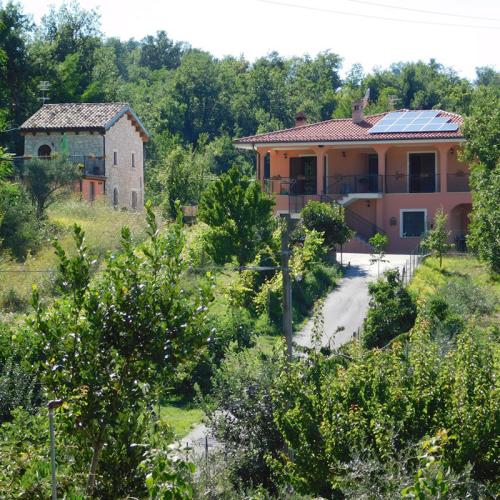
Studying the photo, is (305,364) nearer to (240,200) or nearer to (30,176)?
(240,200)

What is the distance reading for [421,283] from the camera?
30.7m

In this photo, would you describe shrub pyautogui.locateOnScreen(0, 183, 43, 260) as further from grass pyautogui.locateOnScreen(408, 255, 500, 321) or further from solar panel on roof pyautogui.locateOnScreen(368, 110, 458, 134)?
solar panel on roof pyautogui.locateOnScreen(368, 110, 458, 134)

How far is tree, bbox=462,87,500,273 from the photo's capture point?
3053cm

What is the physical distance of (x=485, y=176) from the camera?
33.5 metres

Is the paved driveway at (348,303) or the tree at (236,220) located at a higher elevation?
the tree at (236,220)

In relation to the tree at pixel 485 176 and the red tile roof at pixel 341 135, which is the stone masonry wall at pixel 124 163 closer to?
the red tile roof at pixel 341 135

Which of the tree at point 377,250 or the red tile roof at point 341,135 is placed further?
the red tile roof at point 341,135

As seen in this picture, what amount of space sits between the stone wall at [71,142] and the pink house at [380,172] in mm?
8380

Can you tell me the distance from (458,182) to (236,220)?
1597cm

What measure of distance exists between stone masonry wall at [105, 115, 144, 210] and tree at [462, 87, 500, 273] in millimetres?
17043

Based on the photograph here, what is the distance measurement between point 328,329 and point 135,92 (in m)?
63.6

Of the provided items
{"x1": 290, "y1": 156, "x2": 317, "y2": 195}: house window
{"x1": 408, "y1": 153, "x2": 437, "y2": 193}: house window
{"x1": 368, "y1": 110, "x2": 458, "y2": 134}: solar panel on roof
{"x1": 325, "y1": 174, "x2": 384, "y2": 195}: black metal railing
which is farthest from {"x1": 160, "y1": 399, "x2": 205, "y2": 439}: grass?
{"x1": 408, "y1": 153, "x2": 437, "y2": 193}: house window

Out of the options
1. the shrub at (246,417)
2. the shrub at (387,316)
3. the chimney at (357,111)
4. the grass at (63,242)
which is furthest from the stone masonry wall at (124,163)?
the shrub at (246,417)

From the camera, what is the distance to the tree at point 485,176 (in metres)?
30.5
